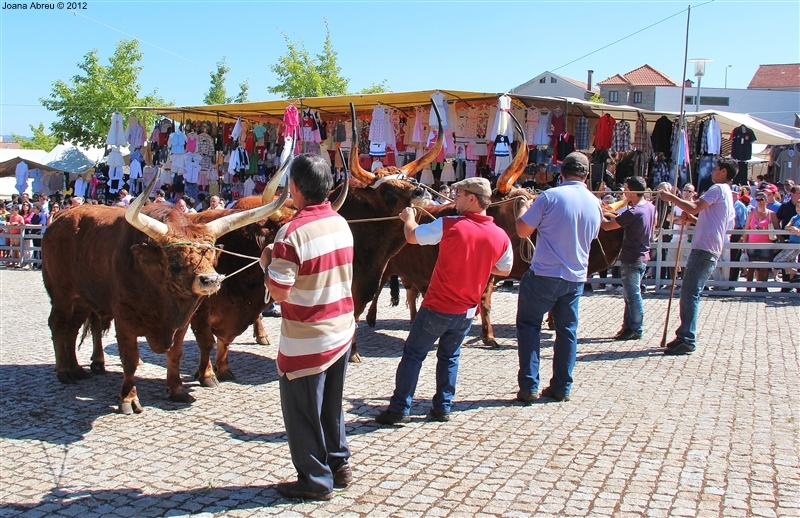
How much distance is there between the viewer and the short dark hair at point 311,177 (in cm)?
411

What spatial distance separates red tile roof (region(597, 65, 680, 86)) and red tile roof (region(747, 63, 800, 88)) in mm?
9238

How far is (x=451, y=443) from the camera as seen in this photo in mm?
5227

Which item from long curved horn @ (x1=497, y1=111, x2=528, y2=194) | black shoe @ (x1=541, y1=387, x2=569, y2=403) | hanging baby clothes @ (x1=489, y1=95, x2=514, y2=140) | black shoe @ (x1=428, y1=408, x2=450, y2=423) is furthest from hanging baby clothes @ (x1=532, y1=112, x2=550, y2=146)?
black shoe @ (x1=428, y1=408, x2=450, y2=423)

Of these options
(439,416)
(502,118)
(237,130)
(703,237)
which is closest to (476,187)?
(439,416)

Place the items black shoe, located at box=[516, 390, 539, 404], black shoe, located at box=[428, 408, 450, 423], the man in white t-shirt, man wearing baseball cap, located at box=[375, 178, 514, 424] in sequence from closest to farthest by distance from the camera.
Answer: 1. man wearing baseball cap, located at box=[375, 178, 514, 424]
2. black shoe, located at box=[428, 408, 450, 423]
3. black shoe, located at box=[516, 390, 539, 404]
4. the man in white t-shirt

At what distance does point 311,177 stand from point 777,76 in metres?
70.3

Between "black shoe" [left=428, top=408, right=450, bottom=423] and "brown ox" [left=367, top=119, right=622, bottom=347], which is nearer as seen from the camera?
"black shoe" [left=428, top=408, right=450, bottom=423]

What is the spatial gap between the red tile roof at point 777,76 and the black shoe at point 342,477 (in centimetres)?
6608

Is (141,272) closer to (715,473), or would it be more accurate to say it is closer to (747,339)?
(715,473)

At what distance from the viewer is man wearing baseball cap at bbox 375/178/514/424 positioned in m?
5.37

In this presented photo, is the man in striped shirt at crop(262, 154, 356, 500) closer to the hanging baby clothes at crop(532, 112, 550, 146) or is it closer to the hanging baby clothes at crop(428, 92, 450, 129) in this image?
the hanging baby clothes at crop(428, 92, 450, 129)

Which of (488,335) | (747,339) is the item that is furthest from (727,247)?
(488,335)

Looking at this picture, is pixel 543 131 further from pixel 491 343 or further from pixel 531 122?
pixel 491 343

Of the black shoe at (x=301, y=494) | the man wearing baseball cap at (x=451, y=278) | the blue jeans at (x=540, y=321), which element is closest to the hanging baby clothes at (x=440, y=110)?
the blue jeans at (x=540, y=321)
